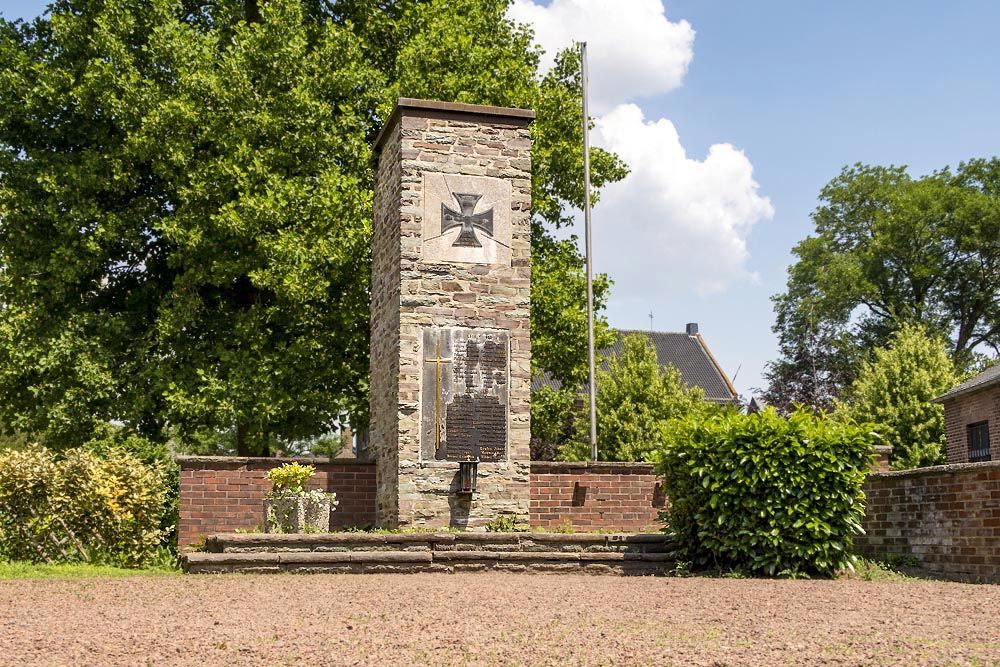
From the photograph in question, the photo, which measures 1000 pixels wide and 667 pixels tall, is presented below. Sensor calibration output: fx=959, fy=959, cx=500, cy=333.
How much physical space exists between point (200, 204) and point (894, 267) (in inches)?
1329

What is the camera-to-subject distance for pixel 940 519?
1029 centimetres

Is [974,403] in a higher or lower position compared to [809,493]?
higher

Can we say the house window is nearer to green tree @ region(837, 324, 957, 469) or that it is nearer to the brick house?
the brick house

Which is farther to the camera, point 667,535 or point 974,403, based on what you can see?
point 974,403

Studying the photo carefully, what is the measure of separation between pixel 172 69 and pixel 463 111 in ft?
26.8

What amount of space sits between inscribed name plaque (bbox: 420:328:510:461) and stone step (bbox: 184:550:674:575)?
A: 1.63 metres

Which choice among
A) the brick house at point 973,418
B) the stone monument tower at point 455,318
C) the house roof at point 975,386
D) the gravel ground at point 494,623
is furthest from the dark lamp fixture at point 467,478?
the brick house at point 973,418

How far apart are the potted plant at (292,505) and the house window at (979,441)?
67.2 feet

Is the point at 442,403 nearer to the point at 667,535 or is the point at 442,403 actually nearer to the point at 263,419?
the point at 667,535

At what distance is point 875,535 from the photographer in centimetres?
1122

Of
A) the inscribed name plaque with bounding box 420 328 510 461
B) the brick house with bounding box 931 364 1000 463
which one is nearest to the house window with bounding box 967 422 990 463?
the brick house with bounding box 931 364 1000 463

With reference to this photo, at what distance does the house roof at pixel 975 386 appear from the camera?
2384 centimetres

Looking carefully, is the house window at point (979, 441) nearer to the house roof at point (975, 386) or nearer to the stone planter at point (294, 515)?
the house roof at point (975, 386)

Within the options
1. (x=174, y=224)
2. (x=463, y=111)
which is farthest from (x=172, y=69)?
(x=463, y=111)
